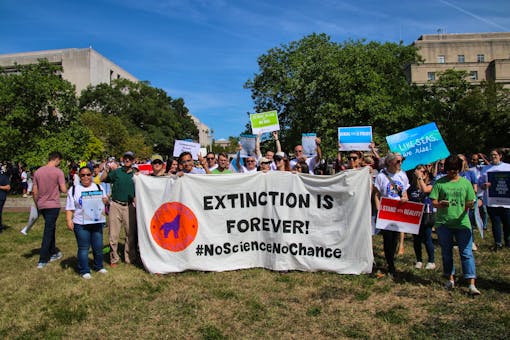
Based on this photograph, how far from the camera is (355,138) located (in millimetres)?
9117

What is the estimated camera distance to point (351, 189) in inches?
250

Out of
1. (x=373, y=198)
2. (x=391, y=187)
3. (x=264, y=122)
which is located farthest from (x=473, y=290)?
(x=264, y=122)

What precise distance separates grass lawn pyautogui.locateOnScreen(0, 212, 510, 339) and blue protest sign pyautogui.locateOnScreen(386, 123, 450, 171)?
1869 mm

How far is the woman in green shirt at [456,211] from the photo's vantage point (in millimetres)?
5336

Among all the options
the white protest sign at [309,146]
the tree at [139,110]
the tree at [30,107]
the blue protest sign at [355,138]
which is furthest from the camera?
the tree at [139,110]

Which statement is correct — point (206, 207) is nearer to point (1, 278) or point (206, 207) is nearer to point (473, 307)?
point (1, 278)

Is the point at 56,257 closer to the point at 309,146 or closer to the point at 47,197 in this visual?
the point at 47,197

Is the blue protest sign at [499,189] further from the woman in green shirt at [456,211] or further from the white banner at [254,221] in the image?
the white banner at [254,221]

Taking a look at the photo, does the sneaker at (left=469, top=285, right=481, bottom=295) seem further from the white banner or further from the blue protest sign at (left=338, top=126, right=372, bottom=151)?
the blue protest sign at (left=338, top=126, right=372, bottom=151)

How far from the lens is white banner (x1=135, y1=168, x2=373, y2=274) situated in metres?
6.36

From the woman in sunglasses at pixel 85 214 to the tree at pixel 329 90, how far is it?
22732 mm

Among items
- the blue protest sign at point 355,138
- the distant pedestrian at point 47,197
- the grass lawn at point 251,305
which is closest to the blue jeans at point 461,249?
the grass lawn at point 251,305

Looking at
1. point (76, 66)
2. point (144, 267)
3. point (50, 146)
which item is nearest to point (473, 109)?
point (50, 146)

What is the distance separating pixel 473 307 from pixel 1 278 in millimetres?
6980
